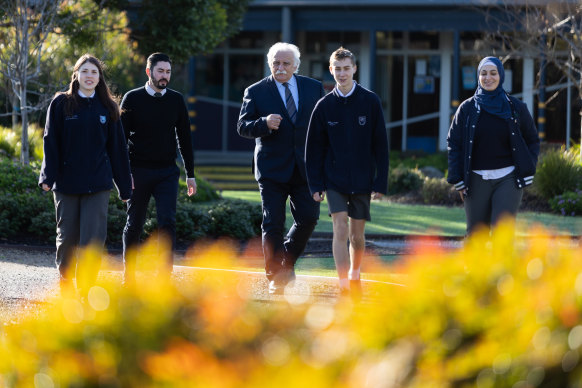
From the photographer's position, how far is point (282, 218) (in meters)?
8.20

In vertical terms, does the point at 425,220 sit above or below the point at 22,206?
below

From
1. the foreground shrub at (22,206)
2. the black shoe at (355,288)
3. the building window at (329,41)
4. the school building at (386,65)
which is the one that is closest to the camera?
the black shoe at (355,288)

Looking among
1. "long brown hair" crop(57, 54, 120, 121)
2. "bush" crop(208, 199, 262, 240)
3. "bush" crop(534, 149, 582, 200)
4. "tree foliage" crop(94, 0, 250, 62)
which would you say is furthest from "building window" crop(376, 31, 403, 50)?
"long brown hair" crop(57, 54, 120, 121)

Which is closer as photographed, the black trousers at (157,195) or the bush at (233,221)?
the black trousers at (157,195)

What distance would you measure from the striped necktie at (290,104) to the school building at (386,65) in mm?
16924

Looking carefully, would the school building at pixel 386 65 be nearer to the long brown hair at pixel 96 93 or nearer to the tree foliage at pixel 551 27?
the tree foliage at pixel 551 27

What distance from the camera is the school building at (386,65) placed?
2516 cm

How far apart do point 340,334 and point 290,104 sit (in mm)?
5541

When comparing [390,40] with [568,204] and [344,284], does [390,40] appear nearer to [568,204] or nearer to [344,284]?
[568,204]

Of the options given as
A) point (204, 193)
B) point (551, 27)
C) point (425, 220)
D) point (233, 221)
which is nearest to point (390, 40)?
point (551, 27)

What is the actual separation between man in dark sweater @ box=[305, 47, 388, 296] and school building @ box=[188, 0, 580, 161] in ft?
56.7

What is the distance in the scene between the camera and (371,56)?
2522cm

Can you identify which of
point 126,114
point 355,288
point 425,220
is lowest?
point 425,220

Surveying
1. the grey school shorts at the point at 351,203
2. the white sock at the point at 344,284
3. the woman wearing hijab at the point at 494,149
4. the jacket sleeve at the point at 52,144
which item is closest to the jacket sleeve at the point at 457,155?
the woman wearing hijab at the point at 494,149
